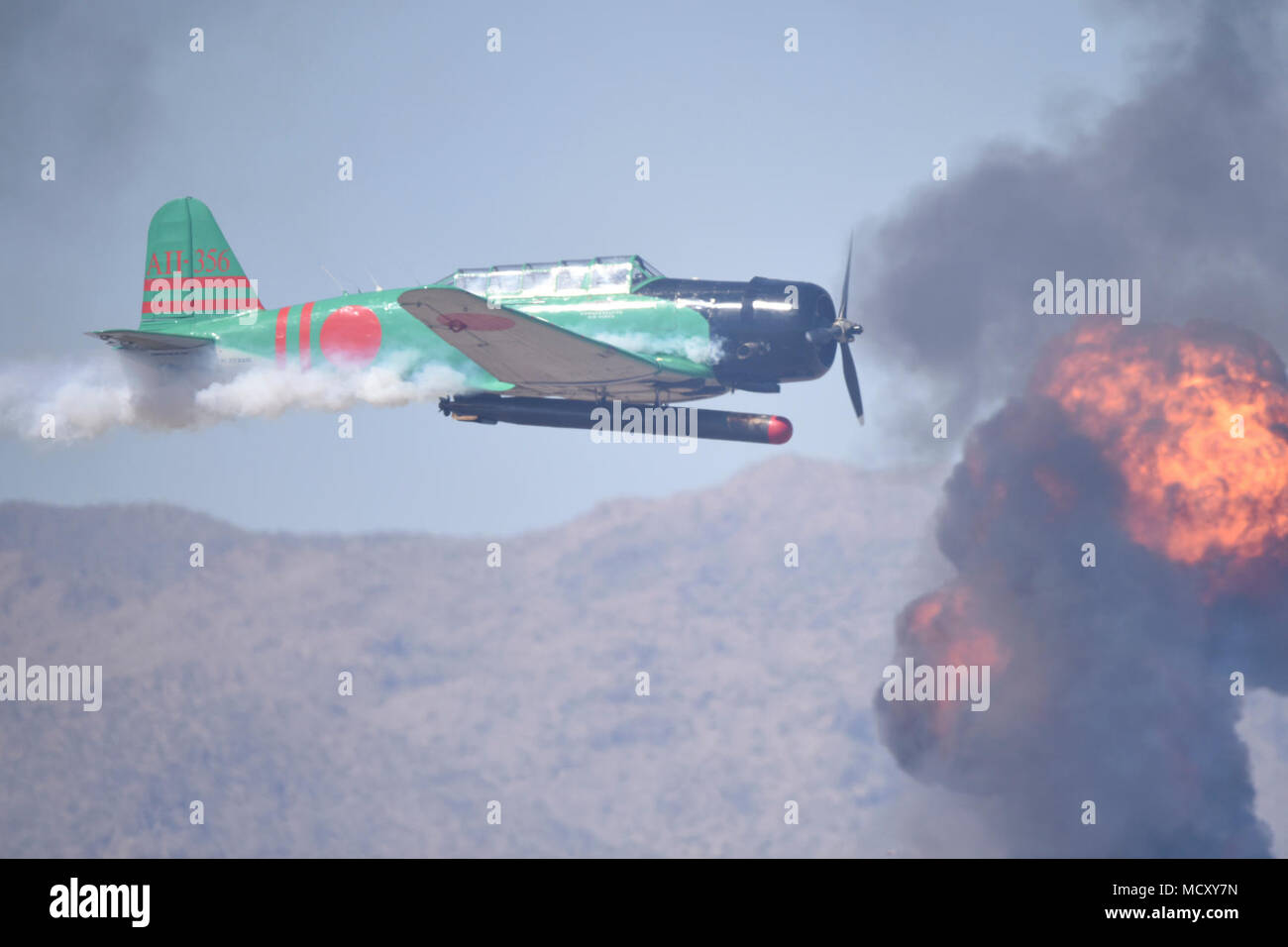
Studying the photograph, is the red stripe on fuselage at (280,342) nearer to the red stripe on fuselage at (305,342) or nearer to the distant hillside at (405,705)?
the red stripe on fuselage at (305,342)

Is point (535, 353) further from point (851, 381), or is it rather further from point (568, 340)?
point (851, 381)

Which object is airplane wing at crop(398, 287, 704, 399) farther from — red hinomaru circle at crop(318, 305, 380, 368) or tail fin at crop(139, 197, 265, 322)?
tail fin at crop(139, 197, 265, 322)

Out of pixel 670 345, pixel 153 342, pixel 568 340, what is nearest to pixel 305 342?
pixel 153 342

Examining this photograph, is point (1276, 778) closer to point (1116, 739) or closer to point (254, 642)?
point (1116, 739)

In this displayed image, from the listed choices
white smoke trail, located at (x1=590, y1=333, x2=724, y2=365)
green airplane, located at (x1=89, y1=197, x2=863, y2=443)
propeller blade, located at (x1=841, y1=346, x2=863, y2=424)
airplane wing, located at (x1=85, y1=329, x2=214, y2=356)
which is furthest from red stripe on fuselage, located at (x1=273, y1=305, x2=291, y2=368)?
propeller blade, located at (x1=841, y1=346, x2=863, y2=424)

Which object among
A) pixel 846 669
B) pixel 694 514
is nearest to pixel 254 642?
pixel 846 669
